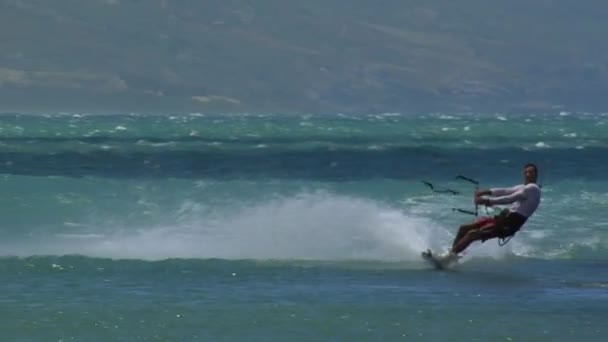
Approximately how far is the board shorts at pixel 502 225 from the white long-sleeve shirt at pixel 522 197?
8 cm

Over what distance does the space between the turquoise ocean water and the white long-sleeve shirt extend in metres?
0.83

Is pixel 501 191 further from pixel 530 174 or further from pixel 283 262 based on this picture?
pixel 283 262

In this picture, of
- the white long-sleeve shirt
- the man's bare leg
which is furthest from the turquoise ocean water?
the white long-sleeve shirt

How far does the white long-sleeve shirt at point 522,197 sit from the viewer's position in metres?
23.8

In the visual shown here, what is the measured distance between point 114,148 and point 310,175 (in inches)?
602

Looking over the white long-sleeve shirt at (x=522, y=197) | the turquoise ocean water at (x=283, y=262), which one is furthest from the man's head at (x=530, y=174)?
the turquoise ocean water at (x=283, y=262)

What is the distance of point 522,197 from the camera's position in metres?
23.9

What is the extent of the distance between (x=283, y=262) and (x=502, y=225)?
3054mm

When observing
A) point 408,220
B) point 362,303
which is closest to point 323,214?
point 408,220

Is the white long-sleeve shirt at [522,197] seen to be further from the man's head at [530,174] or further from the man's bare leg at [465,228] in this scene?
the man's bare leg at [465,228]

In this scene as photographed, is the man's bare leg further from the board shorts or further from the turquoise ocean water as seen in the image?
the turquoise ocean water

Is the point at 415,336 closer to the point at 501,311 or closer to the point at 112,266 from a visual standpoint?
the point at 501,311

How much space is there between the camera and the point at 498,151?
63.4 m

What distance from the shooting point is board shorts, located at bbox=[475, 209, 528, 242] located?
78.8ft
